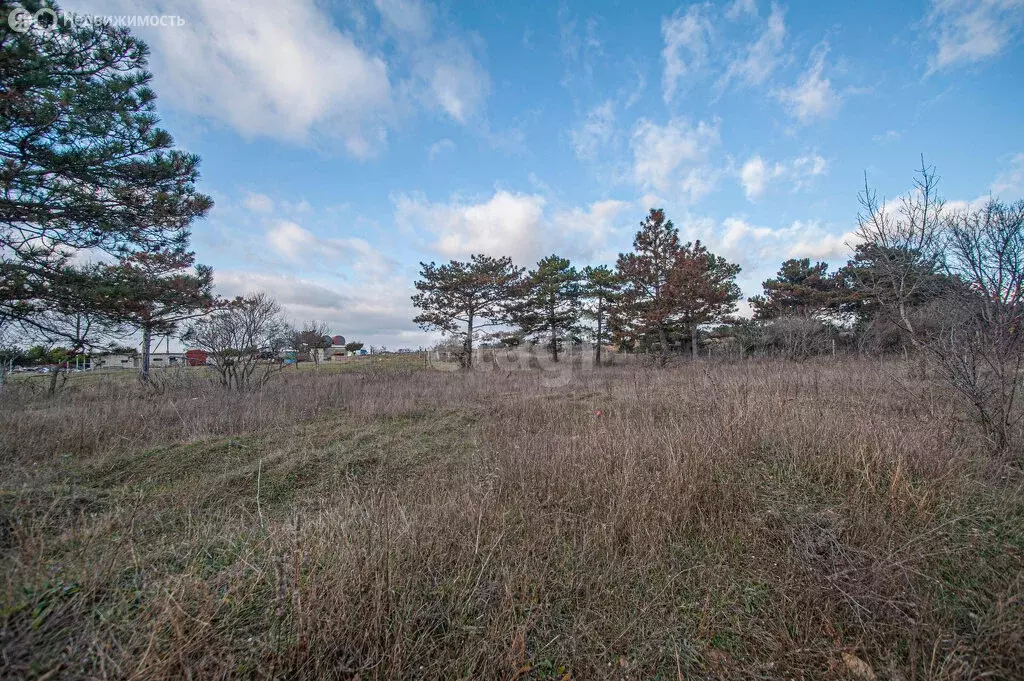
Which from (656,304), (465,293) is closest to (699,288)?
(656,304)

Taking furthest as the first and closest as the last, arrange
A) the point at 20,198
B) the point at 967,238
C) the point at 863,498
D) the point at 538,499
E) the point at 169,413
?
the point at 169,413 → the point at 20,198 → the point at 967,238 → the point at 538,499 → the point at 863,498

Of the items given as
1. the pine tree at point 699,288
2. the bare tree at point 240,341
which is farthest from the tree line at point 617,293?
the bare tree at point 240,341

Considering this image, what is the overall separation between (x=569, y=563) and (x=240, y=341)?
11.8m

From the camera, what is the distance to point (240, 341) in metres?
10.2

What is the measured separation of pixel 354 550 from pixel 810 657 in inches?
90.1

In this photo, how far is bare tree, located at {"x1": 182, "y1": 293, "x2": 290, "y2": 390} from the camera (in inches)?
399

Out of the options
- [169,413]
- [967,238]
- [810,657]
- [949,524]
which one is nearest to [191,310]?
[169,413]

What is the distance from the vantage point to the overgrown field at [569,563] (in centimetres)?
148

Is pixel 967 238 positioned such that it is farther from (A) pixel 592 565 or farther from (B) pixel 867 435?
(A) pixel 592 565

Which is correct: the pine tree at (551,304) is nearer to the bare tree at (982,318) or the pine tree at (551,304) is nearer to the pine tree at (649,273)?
the pine tree at (649,273)

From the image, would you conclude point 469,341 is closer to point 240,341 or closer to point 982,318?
point 240,341

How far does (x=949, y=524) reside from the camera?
227cm

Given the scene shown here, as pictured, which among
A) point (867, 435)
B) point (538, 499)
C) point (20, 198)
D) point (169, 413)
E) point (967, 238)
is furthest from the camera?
point (169, 413)

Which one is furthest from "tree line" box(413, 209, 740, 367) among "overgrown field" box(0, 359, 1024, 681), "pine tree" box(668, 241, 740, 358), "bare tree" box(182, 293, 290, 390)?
"overgrown field" box(0, 359, 1024, 681)
